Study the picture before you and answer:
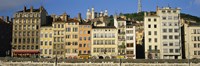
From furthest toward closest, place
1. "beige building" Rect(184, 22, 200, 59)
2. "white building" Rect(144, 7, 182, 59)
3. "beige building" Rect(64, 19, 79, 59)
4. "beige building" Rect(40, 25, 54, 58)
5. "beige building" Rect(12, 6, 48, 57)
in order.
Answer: "beige building" Rect(12, 6, 48, 57)
"beige building" Rect(40, 25, 54, 58)
"beige building" Rect(64, 19, 79, 59)
"beige building" Rect(184, 22, 200, 59)
"white building" Rect(144, 7, 182, 59)

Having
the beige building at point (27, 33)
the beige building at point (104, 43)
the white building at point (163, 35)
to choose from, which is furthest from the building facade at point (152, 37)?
the beige building at point (27, 33)

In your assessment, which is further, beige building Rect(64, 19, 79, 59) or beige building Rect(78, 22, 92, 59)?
beige building Rect(64, 19, 79, 59)

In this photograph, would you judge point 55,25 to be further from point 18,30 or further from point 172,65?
point 172,65

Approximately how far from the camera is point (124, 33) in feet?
246

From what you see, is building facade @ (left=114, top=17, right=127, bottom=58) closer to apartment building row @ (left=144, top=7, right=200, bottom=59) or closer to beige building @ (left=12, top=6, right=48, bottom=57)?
apartment building row @ (left=144, top=7, right=200, bottom=59)

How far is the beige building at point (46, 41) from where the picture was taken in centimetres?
7675

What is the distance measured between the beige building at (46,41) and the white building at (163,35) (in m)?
22.4

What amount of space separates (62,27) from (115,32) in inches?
498

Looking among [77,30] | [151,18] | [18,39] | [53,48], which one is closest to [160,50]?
[151,18]

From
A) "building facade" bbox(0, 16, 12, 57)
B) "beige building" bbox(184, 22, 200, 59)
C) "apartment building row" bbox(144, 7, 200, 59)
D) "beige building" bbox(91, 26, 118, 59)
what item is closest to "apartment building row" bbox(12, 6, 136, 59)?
"beige building" bbox(91, 26, 118, 59)

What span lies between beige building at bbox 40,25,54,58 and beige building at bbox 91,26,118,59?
1012 centimetres

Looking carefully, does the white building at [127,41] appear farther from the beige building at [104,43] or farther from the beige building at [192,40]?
the beige building at [192,40]

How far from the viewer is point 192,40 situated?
74000 mm

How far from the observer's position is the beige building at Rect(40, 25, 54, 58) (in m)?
76.8
